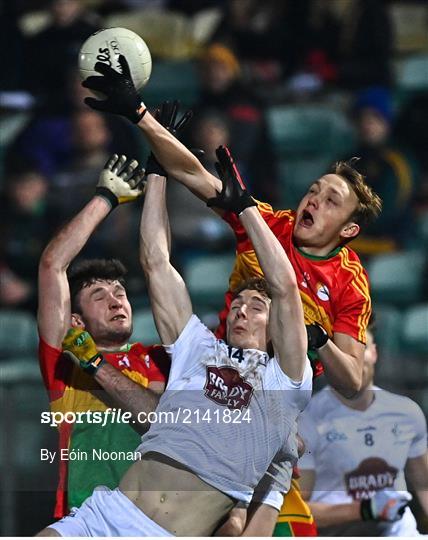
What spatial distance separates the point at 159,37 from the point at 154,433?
15.9 ft

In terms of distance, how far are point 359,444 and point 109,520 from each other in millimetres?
1359

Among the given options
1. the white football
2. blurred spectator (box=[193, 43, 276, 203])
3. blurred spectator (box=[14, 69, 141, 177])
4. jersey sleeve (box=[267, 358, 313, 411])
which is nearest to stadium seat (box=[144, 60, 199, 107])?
blurred spectator (box=[193, 43, 276, 203])

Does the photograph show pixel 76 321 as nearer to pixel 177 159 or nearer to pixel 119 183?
pixel 119 183

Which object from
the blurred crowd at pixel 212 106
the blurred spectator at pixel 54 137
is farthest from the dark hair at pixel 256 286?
the blurred spectator at pixel 54 137

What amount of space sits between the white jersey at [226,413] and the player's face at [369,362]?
2.56ft

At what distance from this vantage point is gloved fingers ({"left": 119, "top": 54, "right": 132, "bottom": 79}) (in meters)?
4.66

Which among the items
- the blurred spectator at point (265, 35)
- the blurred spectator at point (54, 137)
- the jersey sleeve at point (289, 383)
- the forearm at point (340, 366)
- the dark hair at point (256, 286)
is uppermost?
the blurred spectator at point (265, 35)

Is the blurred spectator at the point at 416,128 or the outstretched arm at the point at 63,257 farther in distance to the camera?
the blurred spectator at the point at 416,128

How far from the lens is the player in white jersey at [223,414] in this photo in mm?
4426

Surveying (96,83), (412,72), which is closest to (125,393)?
(96,83)

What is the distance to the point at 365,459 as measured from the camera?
17.7ft

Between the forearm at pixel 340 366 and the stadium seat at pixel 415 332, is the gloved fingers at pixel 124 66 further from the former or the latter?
the stadium seat at pixel 415 332

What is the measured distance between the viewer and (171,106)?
4.95m

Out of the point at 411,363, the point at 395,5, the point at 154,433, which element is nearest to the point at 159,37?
the point at 395,5
